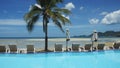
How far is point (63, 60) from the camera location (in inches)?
615

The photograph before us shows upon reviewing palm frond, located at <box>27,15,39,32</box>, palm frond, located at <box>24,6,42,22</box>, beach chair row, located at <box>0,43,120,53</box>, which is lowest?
beach chair row, located at <box>0,43,120,53</box>

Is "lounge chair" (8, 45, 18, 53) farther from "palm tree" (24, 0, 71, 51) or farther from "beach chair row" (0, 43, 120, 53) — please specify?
"palm tree" (24, 0, 71, 51)

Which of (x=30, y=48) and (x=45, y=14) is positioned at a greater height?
(x=45, y=14)

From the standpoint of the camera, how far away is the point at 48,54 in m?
17.7

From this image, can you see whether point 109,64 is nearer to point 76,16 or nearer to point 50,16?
point 50,16

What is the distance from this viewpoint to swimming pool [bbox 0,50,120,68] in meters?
13.8

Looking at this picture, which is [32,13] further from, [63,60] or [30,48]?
[63,60]

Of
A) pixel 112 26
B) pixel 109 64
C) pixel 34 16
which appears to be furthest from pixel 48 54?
pixel 112 26

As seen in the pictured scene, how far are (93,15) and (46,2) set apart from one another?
73.9 ft

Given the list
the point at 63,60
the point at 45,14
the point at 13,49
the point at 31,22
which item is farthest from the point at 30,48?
the point at 63,60

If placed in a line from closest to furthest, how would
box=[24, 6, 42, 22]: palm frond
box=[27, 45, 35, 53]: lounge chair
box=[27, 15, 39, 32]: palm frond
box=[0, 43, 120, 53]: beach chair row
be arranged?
box=[27, 45, 35, 53]: lounge chair
box=[0, 43, 120, 53]: beach chair row
box=[24, 6, 42, 22]: palm frond
box=[27, 15, 39, 32]: palm frond

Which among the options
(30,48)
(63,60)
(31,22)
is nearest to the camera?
(63,60)

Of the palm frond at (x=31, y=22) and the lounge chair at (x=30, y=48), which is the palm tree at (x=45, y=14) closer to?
the palm frond at (x=31, y=22)

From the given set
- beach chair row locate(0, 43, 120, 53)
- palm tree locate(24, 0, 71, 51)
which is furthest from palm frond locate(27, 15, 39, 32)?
beach chair row locate(0, 43, 120, 53)
